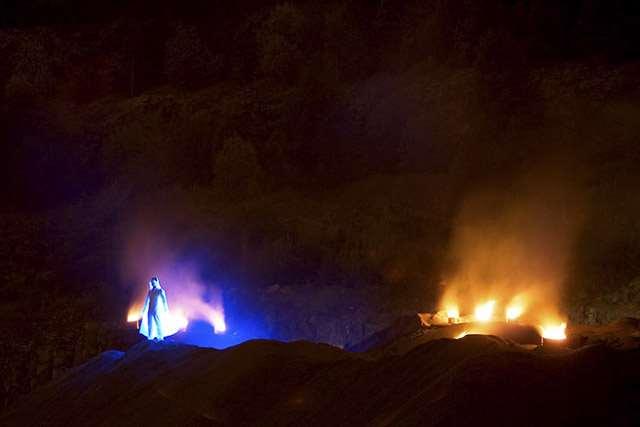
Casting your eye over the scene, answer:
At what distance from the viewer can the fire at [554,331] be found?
8.05 meters

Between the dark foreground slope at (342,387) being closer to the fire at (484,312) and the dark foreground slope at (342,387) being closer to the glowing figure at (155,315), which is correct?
the glowing figure at (155,315)

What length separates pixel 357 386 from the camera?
19.6 feet

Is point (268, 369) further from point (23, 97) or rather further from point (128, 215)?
point (23, 97)

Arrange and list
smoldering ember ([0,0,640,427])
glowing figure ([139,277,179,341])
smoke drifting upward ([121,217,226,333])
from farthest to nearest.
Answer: smoke drifting upward ([121,217,226,333]) → glowing figure ([139,277,179,341]) → smoldering ember ([0,0,640,427])

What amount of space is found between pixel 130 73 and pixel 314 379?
19649 mm

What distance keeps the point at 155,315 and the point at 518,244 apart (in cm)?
705

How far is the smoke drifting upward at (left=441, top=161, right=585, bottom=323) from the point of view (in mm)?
11593

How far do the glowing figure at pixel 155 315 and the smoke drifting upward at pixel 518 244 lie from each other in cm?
455

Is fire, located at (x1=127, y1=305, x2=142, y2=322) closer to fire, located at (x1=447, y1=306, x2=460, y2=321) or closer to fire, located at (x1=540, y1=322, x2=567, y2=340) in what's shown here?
fire, located at (x1=447, y1=306, x2=460, y2=321)

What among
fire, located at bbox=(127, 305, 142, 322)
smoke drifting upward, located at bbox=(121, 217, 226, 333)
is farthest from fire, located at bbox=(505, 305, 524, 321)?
fire, located at bbox=(127, 305, 142, 322)

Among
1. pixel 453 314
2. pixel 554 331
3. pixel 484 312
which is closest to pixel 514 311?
pixel 484 312

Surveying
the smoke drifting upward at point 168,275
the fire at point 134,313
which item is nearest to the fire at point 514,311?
the smoke drifting upward at point 168,275

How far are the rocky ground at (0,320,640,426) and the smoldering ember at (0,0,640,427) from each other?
0.08 ft

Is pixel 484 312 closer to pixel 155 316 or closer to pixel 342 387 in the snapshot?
pixel 342 387
